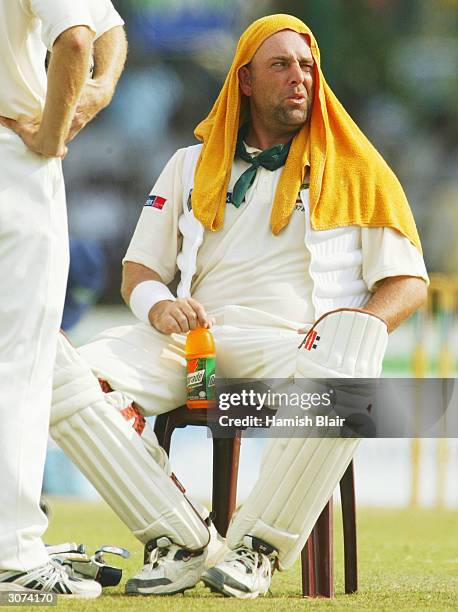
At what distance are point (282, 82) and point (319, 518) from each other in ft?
3.06

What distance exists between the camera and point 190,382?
2439mm

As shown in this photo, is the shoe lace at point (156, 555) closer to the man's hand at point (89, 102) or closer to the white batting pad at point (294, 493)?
the white batting pad at point (294, 493)

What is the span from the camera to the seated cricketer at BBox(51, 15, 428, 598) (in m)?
2.18

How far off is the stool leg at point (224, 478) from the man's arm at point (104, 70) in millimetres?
751

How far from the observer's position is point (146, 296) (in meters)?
2.59

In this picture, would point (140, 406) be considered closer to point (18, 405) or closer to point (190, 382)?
point (190, 382)

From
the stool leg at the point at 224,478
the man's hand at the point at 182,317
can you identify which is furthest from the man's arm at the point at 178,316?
the stool leg at the point at 224,478

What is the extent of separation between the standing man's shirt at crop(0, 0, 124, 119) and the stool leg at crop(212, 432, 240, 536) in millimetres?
839

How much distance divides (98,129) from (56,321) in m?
2.32

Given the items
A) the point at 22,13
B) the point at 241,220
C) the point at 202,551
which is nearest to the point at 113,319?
the point at 241,220

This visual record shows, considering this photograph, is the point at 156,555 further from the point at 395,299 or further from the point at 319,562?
the point at 395,299

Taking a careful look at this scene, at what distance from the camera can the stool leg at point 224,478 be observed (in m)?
2.48

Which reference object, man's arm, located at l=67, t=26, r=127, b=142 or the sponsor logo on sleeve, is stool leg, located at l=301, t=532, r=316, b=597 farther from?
man's arm, located at l=67, t=26, r=127, b=142

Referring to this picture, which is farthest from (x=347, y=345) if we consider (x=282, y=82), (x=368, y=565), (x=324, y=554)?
(x=368, y=565)
